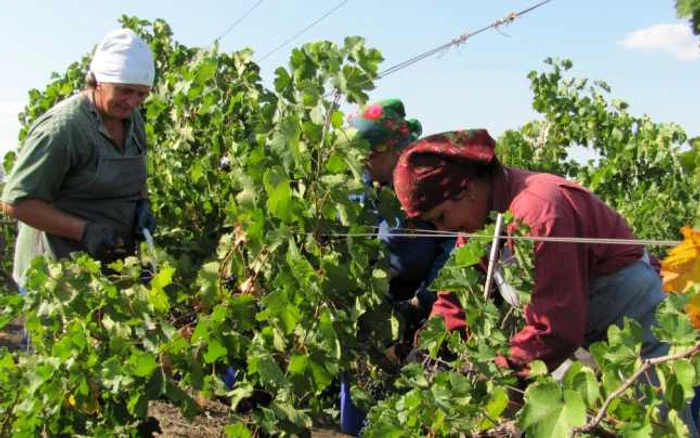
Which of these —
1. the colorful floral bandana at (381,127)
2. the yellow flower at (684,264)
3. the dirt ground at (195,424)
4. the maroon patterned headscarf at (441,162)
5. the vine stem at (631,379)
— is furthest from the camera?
the dirt ground at (195,424)

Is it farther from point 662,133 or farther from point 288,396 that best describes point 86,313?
point 662,133

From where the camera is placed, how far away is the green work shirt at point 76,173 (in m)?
2.88

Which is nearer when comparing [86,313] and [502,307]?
[502,307]

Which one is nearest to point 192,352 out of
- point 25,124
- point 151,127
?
point 151,127

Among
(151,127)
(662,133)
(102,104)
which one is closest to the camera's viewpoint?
(102,104)

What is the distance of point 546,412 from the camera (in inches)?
54.1

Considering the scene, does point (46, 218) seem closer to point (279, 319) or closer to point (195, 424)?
point (279, 319)

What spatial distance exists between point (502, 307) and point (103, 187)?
153 centimetres

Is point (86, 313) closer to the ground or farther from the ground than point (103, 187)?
closer to the ground

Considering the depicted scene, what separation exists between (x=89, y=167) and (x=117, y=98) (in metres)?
0.26

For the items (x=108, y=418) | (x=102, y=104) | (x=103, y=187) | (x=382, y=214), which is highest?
(x=102, y=104)

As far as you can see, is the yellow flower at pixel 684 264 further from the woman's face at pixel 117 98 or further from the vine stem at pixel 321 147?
the woman's face at pixel 117 98

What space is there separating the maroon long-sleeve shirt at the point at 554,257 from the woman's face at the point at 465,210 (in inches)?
1.4

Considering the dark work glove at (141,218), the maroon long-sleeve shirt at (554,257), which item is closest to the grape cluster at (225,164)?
the dark work glove at (141,218)
